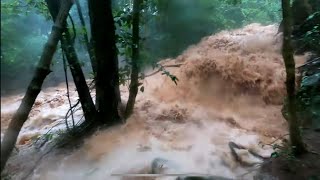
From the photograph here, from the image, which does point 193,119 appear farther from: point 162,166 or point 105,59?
point 162,166

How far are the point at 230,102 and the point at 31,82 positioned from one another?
15.4 feet

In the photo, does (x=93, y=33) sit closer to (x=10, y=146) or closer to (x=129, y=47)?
(x=129, y=47)

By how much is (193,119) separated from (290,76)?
7.85ft

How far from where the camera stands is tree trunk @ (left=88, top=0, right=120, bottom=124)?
14.0 feet

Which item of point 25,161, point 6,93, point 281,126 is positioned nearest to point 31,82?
point 6,93

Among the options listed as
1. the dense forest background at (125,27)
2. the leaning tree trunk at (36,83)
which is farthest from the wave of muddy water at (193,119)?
the leaning tree trunk at (36,83)

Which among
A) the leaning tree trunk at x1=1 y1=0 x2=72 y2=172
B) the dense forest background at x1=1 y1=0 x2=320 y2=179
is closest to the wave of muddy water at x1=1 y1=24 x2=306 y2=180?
the dense forest background at x1=1 y1=0 x2=320 y2=179

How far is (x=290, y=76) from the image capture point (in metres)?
3.12

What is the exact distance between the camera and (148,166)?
3807mm

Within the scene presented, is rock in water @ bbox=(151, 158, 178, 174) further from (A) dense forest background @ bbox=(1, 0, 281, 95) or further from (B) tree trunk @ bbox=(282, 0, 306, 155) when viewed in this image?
(A) dense forest background @ bbox=(1, 0, 281, 95)

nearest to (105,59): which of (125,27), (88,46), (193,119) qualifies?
(88,46)

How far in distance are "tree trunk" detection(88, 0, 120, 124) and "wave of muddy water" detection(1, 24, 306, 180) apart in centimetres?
29

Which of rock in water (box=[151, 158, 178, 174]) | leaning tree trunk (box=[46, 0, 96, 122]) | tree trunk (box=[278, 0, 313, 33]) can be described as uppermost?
tree trunk (box=[278, 0, 313, 33])

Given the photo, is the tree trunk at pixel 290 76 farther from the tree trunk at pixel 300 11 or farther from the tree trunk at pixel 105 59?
the tree trunk at pixel 300 11
